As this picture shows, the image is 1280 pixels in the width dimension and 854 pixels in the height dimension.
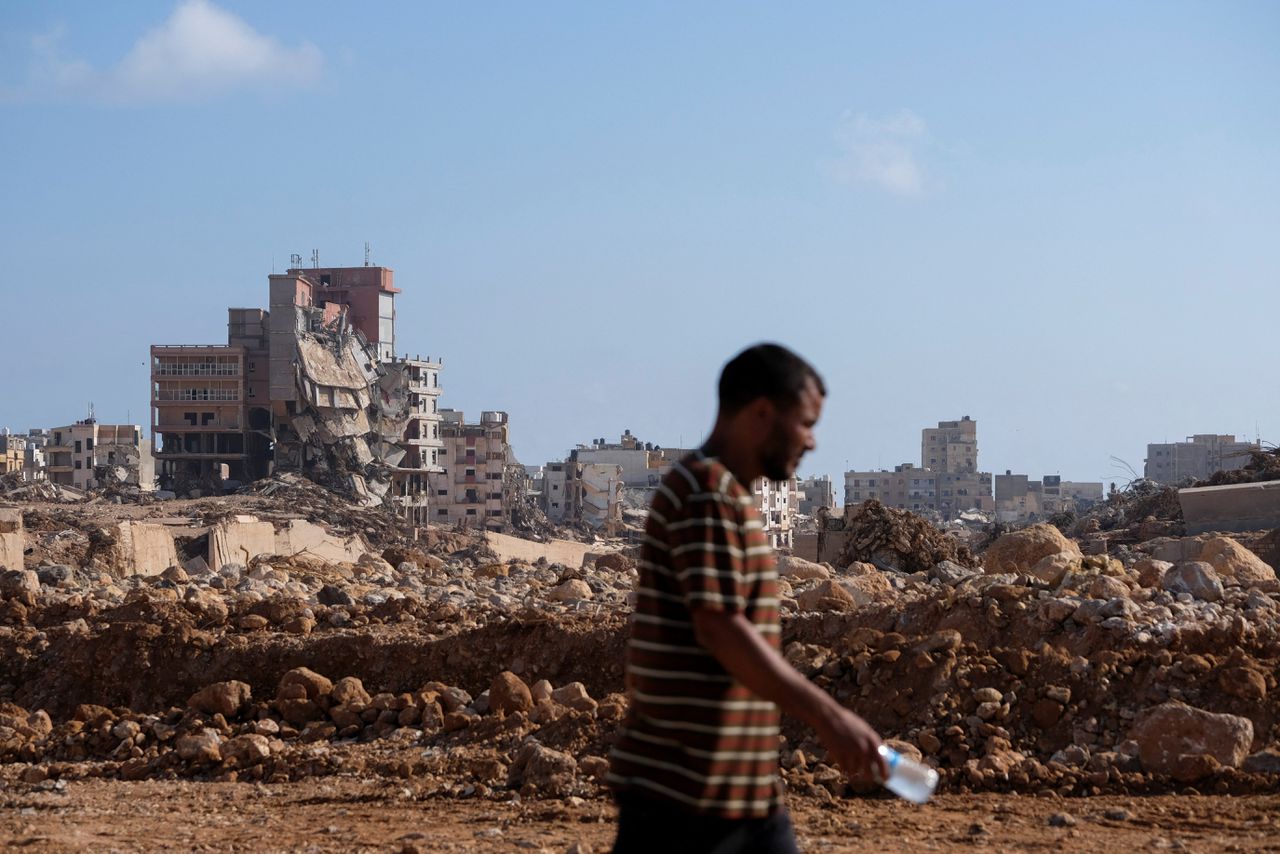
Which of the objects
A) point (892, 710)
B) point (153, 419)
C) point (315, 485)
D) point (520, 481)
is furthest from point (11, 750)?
point (520, 481)

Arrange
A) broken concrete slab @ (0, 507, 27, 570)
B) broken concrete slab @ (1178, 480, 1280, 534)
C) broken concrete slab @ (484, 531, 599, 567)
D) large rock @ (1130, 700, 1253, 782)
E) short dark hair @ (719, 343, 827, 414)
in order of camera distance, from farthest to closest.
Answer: broken concrete slab @ (484, 531, 599, 567), broken concrete slab @ (0, 507, 27, 570), broken concrete slab @ (1178, 480, 1280, 534), large rock @ (1130, 700, 1253, 782), short dark hair @ (719, 343, 827, 414)

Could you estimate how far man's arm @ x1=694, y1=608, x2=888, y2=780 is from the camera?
2.73m

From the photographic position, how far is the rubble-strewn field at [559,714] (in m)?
6.74

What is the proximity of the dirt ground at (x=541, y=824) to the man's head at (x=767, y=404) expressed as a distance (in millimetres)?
3391

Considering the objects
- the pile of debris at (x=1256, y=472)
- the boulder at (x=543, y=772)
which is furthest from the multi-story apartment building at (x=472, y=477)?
the boulder at (x=543, y=772)

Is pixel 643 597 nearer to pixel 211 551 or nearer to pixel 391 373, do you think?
pixel 211 551

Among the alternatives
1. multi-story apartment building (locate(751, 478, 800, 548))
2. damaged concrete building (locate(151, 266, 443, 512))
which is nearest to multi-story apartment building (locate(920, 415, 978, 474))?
multi-story apartment building (locate(751, 478, 800, 548))

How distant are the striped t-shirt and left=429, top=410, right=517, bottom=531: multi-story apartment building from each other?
3137 inches

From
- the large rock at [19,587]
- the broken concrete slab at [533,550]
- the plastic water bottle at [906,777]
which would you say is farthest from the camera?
the broken concrete slab at [533,550]

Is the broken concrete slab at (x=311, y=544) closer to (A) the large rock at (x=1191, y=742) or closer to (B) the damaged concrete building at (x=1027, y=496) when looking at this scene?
(A) the large rock at (x=1191, y=742)

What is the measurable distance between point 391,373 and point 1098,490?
10865 centimetres

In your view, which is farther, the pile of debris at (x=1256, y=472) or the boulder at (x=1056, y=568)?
the pile of debris at (x=1256, y=472)

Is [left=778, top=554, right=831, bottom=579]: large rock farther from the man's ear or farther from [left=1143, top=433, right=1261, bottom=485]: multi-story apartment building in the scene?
[left=1143, top=433, right=1261, bottom=485]: multi-story apartment building

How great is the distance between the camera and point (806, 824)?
6543 millimetres
